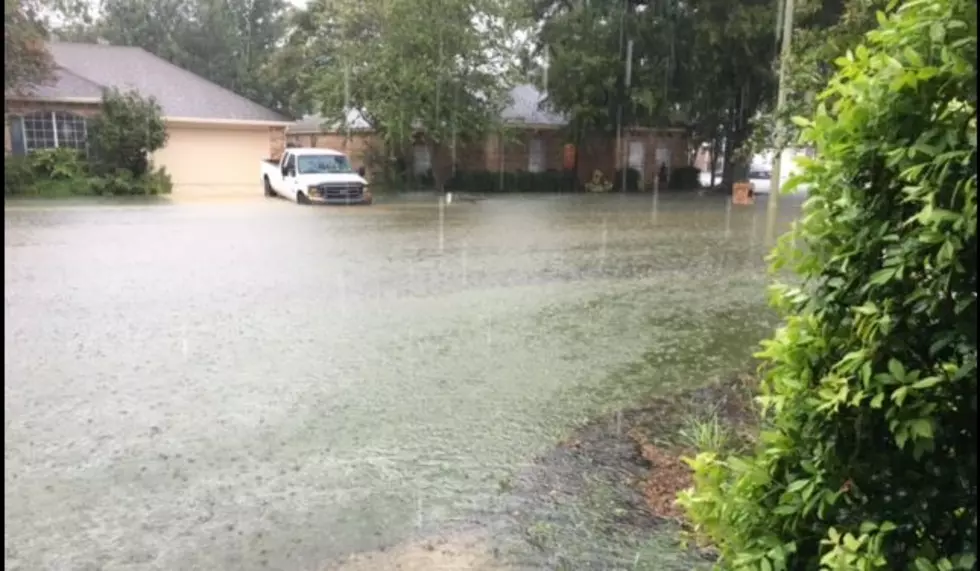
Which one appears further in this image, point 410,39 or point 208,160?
point 208,160

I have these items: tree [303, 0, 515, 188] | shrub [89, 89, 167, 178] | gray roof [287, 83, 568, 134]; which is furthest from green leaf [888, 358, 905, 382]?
gray roof [287, 83, 568, 134]

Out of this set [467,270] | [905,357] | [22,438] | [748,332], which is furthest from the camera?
[467,270]

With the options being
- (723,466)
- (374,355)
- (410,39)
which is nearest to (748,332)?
(374,355)

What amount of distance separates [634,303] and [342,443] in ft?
17.1

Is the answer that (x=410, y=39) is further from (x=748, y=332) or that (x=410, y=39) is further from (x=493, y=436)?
(x=493, y=436)

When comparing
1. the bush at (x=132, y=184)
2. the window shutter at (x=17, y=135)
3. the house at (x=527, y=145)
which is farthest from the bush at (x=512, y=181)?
the window shutter at (x=17, y=135)

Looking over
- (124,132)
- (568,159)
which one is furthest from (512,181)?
(124,132)

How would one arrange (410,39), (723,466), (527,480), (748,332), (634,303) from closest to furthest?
(723,466)
(527,480)
(748,332)
(634,303)
(410,39)

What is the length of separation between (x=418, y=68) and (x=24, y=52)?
37.9 feet

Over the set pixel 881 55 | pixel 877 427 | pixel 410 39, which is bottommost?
pixel 877 427

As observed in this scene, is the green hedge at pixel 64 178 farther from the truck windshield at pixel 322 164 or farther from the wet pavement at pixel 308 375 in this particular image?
the wet pavement at pixel 308 375

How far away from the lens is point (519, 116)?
107ft

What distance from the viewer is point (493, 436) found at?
16.6 ft

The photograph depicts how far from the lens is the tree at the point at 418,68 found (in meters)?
26.3
